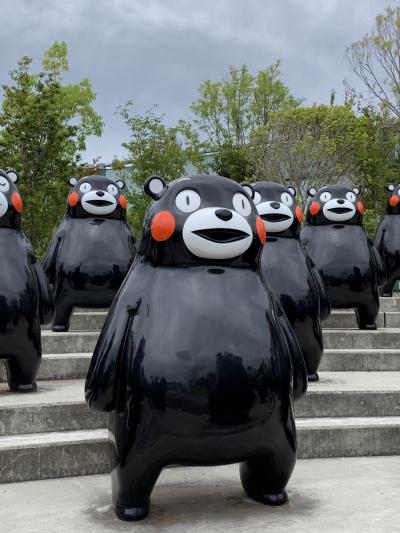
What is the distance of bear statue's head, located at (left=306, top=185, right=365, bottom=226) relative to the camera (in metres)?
7.86

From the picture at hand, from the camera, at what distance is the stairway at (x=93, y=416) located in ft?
14.1

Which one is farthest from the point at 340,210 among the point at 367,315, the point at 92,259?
the point at 92,259

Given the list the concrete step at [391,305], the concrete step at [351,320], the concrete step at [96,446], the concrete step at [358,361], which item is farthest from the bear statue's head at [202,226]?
the concrete step at [391,305]

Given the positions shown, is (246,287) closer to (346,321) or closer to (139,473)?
(139,473)

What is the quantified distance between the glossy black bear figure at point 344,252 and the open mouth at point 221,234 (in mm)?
4338

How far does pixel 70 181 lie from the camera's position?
26.4 ft

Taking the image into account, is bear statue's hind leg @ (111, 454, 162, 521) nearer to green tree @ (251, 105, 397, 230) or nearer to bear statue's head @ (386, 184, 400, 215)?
bear statue's head @ (386, 184, 400, 215)

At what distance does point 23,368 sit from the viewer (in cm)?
535

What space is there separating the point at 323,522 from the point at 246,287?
1178 mm

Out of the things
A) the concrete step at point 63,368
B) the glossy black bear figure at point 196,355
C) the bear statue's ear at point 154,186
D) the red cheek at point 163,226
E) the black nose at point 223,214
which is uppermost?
the bear statue's ear at point 154,186

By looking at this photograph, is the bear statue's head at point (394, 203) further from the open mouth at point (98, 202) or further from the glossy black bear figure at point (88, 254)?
the open mouth at point (98, 202)

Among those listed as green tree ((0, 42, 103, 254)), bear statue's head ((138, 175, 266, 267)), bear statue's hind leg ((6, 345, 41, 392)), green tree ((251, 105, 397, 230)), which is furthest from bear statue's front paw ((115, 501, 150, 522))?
green tree ((251, 105, 397, 230))

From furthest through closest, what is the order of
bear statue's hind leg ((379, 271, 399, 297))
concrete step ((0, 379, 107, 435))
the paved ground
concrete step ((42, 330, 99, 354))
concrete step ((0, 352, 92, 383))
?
bear statue's hind leg ((379, 271, 399, 297)) < concrete step ((42, 330, 99, 354)) < concrete step ((0, 352, 92, 383)) < concrete step ((0, 379, 107, 435)) < the paved ground

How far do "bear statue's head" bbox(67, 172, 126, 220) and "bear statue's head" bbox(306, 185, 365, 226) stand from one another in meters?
2.08
